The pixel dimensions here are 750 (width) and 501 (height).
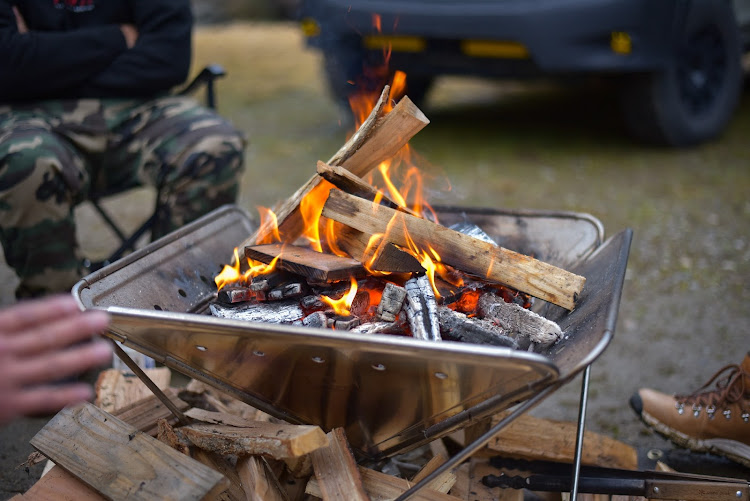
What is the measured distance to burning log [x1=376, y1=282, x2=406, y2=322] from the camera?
1.67 m

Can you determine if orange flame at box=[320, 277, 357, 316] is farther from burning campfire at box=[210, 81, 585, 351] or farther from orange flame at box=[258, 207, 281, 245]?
orange flame at box=[258, 207, 281, 245]

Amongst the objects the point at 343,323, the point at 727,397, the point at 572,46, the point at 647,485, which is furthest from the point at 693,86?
the point at 343,323

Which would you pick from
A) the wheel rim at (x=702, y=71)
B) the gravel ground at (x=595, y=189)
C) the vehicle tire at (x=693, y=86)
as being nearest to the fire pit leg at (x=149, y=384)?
the gravel ground at (x=595, y=189)

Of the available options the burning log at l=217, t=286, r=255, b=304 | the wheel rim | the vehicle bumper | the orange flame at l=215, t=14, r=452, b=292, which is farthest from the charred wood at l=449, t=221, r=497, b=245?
the wheel rim

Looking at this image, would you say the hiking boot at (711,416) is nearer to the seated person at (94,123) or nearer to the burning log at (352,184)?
the burning log at (352,184)

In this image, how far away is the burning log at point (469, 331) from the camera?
156cm

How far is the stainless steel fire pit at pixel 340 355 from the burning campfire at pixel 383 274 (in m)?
0.13

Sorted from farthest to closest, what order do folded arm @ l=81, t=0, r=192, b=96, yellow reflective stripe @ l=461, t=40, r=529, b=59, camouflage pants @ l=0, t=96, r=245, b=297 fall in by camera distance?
1. yellow reflective stripe @ l=461, t=40, r=529, b=59
2. folded arm @ l=81, t=0, r=192, b=96
3. camouflage pants @ l=0, t=96, r=245, b=297

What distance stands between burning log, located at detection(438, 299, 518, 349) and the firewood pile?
1.16 ft

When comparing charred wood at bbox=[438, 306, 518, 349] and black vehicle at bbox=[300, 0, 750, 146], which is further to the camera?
black vehicle at bbox=[300, 0, 750, 146]

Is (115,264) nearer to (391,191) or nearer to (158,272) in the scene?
(158,272)

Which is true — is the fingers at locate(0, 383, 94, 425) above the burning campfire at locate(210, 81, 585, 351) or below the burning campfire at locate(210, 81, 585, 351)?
above

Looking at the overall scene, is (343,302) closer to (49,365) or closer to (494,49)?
(49,365)

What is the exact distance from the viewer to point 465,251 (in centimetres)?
179
